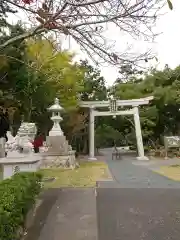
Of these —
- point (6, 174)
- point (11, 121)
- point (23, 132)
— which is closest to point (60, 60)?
point (11, 121)

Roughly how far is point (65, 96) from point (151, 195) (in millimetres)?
17612

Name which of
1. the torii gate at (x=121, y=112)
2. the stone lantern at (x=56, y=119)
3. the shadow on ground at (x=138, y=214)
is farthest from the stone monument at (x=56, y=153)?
the shadow on ground at (x=138, y=214)

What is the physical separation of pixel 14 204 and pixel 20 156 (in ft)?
16.9

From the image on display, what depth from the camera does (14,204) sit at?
4.60 m

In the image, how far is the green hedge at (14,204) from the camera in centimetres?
406

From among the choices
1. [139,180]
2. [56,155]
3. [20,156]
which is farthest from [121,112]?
[20,156]

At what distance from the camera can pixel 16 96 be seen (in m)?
22.4

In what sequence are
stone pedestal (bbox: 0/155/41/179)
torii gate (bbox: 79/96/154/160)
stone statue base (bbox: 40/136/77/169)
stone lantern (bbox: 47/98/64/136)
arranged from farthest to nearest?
torii gate (bbox: 79/96/154/160), stone lantern (bbox: 47/98/64/136), stone statue base (bbox: 40/136/77/169), stone pedestal (bbox: 0/155/41/179)

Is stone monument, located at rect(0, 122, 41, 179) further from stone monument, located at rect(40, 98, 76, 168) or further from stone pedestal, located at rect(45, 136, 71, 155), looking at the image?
stone pedestal, located at rect(45, 136, 71, 155)

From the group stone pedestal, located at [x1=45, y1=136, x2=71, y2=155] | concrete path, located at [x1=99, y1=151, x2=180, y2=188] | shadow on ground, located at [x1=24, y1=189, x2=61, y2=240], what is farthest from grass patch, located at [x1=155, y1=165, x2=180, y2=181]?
shadow on ground, located at [x1=24, y1=189, x2=61, y2=240]

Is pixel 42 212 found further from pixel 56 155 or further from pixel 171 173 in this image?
pixel 56 155

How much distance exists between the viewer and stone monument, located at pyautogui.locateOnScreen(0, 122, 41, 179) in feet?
29.3

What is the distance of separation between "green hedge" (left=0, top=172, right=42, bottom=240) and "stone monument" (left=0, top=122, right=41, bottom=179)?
8.49 feet

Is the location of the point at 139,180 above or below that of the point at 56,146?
below
